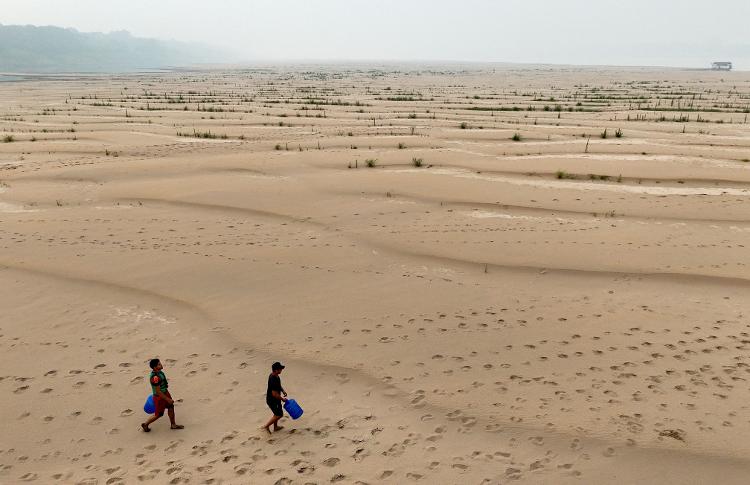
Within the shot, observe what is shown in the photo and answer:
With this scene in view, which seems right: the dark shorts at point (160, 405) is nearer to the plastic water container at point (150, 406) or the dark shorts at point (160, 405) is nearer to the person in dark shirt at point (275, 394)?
the plastic water container at point (150, 406)

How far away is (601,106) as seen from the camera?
125 feet

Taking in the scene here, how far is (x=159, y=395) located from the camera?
589cm

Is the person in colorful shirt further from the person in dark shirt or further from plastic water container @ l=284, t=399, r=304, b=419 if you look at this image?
plastic water container @ l=284, t=399, r=304, b=419

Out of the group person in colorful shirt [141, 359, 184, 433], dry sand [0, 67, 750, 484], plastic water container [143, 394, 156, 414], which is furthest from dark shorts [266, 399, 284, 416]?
plastic water container [143, 394, 156, 414]

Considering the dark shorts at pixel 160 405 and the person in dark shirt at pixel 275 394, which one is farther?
the dark shorts at pixel 160 405

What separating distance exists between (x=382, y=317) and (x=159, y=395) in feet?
12.0

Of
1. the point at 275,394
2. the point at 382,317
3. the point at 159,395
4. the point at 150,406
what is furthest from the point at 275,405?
the point at 382,317

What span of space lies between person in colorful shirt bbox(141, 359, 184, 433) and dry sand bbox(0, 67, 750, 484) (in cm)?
17

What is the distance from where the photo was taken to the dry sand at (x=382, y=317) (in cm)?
568

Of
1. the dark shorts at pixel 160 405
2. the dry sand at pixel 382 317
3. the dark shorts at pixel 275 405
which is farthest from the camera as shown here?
the dark shorts at pixel 160 405

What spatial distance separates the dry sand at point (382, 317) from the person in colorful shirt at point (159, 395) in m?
0.17

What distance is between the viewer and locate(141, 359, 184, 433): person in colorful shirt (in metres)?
5.83

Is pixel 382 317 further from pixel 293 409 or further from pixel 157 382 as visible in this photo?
pixel 157 382

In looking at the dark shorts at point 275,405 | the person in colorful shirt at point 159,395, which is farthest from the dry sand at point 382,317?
the dark shorts at point 275,405
